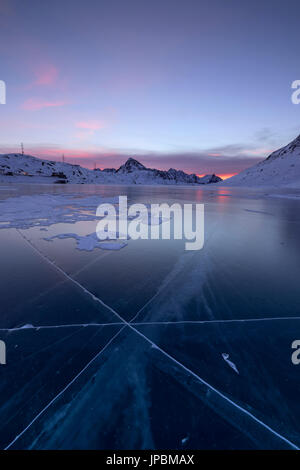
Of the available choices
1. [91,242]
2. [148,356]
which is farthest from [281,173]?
[148,356]

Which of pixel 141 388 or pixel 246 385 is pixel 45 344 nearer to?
pixel 141 388

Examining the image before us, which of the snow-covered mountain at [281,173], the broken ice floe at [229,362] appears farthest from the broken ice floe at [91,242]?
the snow-covered mountain at [281,173]

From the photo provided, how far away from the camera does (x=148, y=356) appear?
2.02 m

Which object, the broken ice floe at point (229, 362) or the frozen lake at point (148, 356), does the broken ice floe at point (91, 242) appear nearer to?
the frozen lake at point (148, 356)

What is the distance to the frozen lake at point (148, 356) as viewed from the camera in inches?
56.7

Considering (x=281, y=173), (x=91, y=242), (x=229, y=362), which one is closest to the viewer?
(x=229, y=362)

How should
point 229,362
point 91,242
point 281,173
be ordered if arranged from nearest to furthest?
point 229,362, point 91,242, point 281,173

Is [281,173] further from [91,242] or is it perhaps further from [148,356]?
[148,356]

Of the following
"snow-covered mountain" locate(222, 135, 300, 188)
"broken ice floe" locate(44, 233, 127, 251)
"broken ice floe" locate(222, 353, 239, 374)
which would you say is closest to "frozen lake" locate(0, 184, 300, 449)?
"broken ice floe" locate(222, 353, 239, 374)

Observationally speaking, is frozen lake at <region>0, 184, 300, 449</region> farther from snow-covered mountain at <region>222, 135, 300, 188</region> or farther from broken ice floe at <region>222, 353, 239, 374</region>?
snow-covered mountain at <region>222, 135, 300, 188</region>

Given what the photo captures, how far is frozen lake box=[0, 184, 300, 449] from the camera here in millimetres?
1440

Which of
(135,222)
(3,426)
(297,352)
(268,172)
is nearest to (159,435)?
(3,426)

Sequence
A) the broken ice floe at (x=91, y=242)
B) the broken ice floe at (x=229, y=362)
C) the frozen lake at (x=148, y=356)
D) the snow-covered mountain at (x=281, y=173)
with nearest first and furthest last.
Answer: the frozen lake at (x=148, y=356) → the broken ice floe at (x=229, y=362) → the broken ice floe at (x=91, y=242) → the snow-covered mountain at (x=281, y=173)
